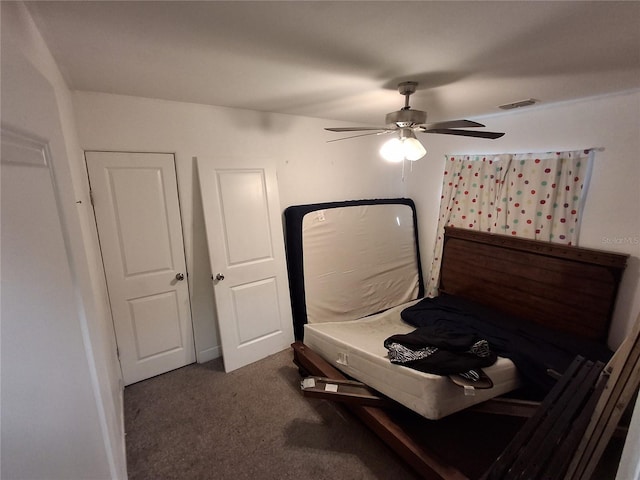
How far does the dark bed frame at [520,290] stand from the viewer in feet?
5.89

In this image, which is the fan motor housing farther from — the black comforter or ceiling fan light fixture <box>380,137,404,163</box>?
the black comforter

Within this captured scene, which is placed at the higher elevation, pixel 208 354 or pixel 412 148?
pixel 412 148

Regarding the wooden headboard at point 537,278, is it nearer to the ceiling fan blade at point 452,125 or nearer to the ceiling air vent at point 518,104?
the ceiling air vent at point 518,104

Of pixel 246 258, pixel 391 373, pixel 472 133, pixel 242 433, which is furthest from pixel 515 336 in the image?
pixel 246 258

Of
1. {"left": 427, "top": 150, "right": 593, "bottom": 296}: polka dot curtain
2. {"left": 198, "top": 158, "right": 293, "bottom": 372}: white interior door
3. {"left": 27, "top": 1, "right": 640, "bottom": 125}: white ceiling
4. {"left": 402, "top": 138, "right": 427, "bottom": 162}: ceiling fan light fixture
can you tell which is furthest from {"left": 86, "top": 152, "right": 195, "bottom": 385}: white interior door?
{"left": 427, "top": 150, "right": 593, "bottom": 296}: polka dot curtain

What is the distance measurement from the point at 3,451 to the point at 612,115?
3487 millimetres

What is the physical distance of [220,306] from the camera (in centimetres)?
259

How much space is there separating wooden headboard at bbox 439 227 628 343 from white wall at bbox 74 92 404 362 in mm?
1364

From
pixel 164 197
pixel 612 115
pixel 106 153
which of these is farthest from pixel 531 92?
pixel 106 153

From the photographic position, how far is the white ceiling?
1065 millimetres

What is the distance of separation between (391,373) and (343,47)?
182 centimetres

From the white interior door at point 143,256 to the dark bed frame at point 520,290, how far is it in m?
1.17

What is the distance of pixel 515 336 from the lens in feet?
7.86

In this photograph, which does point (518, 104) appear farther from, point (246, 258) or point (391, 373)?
point (246, 258)
